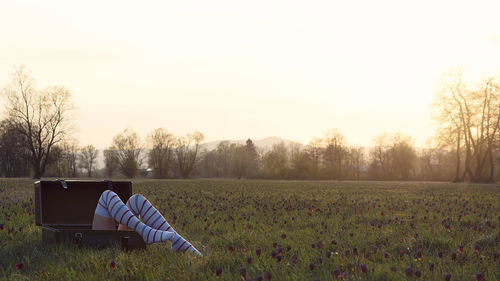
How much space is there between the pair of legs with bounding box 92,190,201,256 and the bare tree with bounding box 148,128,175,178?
10853 cm

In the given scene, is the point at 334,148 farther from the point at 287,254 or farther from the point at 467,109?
the point at 287,254

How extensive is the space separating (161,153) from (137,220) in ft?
370

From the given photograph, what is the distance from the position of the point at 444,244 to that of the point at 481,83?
5568cm

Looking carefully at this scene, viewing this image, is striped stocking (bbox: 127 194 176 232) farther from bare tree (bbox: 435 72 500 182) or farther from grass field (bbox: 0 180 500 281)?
bare tree (bbox: 435 72 500 182)

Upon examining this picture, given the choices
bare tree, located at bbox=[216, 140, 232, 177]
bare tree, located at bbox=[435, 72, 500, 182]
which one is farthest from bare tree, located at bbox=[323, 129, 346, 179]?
bare tree, located at bbox=[435, 72, 500, 182]

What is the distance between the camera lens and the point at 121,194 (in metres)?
7.98

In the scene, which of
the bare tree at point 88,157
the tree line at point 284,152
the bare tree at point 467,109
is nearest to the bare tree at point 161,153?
the tree line at point 284,152

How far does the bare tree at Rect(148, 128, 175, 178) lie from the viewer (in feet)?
375

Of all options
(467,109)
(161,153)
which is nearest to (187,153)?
(161,153)

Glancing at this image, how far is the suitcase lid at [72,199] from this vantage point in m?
7.86

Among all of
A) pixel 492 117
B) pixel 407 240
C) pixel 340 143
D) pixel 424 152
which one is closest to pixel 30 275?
pixel 407 240

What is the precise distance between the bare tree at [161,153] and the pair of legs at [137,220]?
10853 centimetres

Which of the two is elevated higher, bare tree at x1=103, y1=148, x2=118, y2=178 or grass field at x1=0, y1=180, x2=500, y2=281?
bare tree at x1=103, y1=148, x2=118, y2=178

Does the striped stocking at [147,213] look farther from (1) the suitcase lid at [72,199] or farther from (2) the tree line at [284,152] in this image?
(2) the tree line at [284,152]
